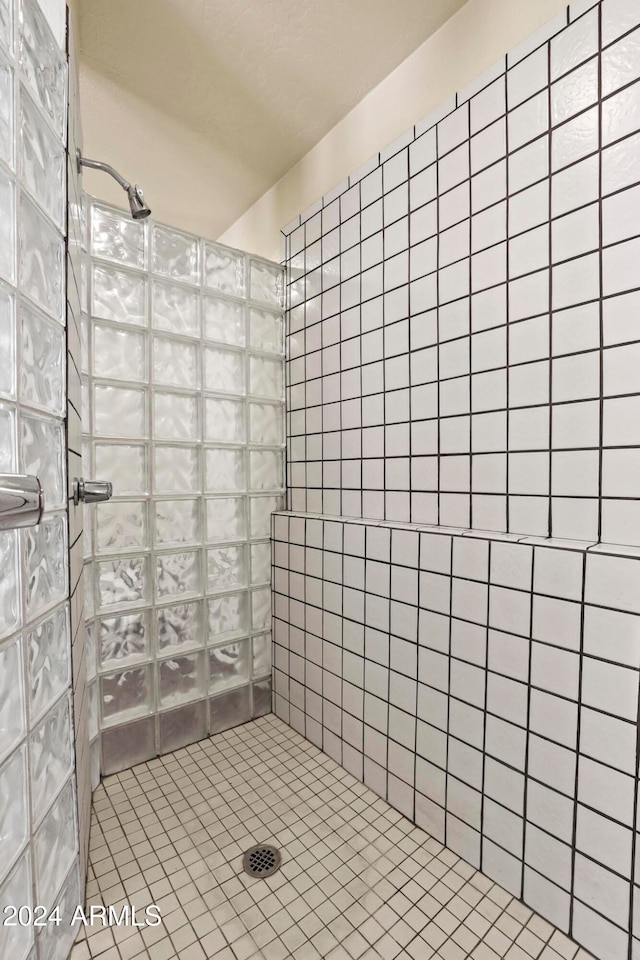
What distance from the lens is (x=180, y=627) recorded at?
1.60 m

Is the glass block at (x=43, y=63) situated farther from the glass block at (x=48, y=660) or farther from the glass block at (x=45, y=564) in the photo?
the glass block at (x=48, y=660)

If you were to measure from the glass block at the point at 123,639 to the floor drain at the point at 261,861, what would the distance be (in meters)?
0.66

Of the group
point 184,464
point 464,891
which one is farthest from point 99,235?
point 464,891

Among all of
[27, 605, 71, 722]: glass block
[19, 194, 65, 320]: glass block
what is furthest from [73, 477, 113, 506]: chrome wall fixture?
[19, 194, 65, 320]: glass block

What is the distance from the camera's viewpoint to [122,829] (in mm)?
1221

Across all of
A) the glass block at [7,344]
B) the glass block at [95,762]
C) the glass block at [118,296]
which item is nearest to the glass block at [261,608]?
the glass block at [95,762]

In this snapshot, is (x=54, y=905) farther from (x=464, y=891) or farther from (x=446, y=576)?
(x=446, y=576)

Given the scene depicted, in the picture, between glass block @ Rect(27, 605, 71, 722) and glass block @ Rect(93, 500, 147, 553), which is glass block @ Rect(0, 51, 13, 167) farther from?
glass block @ Rect(93, 500, 147, 553)

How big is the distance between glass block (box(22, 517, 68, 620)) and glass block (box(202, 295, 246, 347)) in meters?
1.00

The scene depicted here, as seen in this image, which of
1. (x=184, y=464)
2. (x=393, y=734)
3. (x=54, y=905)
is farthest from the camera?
(x=184, y=464)

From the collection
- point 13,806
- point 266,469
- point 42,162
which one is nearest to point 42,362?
point 42,162

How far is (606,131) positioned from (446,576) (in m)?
0.98

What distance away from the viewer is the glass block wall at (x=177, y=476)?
144cm

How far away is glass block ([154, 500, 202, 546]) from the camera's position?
1.55 meters
